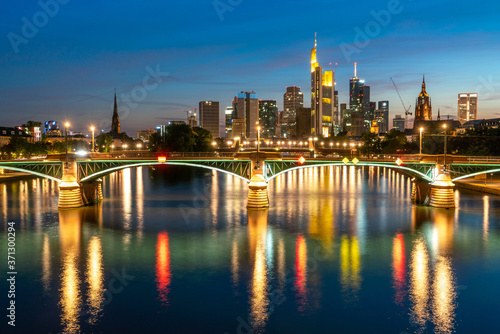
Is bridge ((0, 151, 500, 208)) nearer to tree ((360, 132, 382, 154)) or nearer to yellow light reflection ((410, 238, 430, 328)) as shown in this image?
yellow light reflection ((410, 238, 430, 328))

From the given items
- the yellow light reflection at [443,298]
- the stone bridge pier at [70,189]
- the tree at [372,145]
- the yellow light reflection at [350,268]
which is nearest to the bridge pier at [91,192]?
the stone bridge pier at [70,189]

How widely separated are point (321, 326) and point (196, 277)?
11.1 metres

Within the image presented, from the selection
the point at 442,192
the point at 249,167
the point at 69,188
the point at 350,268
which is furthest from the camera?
the point at 249,167

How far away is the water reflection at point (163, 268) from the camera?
30.8 m

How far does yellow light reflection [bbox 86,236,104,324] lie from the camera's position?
27866 mm

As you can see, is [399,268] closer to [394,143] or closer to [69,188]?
[69,188]

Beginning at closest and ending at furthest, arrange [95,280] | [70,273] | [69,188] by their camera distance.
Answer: [95,280] < [70,273] < [69,188]

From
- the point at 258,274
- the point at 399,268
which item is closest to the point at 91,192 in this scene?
the point at 258,274

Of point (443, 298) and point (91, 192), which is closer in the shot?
point (443, 298)

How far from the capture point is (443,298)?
2967 cm

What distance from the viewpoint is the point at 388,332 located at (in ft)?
83.4

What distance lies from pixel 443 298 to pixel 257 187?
32373mm

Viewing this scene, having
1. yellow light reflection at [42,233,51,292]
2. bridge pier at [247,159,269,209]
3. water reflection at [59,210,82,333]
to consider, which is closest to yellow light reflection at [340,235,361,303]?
bridge pier at [247,159,269,209]

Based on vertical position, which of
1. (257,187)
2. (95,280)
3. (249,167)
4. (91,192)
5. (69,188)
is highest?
(249,167)
